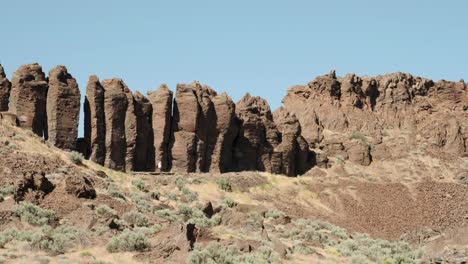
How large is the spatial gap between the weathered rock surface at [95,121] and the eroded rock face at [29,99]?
3.54 metres

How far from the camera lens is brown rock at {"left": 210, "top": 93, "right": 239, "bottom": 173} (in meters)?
61.6

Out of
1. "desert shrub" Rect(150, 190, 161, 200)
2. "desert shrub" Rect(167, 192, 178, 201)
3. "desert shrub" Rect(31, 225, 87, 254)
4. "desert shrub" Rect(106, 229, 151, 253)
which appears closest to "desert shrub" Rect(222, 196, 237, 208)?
"desert shrub" Rect(167, 192, 178, 201)

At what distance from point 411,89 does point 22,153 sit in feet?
178

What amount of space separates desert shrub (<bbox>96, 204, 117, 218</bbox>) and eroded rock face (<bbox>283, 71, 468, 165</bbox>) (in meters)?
40.8

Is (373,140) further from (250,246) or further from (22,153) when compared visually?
(250,246)

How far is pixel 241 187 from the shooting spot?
57.1m

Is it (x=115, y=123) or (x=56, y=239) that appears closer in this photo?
(x=56, y=239)

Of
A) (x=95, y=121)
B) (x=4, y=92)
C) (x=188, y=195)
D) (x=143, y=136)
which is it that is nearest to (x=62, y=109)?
(x=95, y=121)

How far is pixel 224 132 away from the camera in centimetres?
6194

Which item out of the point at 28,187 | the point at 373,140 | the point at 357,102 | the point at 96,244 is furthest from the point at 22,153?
the point at 357,102

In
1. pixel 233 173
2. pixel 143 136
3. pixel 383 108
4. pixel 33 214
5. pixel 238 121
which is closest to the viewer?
pixel 33 214

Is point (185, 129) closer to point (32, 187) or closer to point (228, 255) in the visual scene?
point (32, 187)

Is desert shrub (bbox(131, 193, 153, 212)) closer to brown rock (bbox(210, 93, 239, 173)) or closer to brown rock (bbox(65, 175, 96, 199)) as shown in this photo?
brown rock (bbox(65, 175, 96, 199))

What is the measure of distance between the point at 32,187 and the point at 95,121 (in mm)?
19850
